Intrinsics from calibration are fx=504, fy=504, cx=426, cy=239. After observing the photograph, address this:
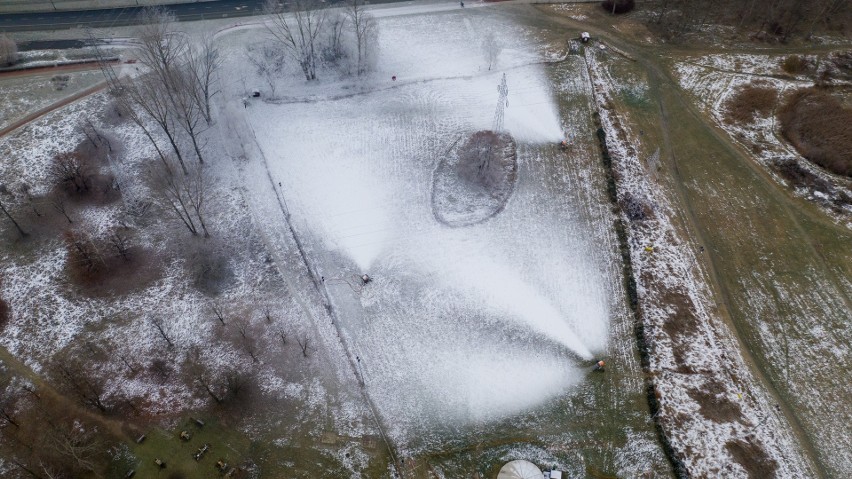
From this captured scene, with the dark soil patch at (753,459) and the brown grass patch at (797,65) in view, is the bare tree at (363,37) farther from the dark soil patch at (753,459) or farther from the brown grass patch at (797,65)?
the dark soil patch at (753,459)

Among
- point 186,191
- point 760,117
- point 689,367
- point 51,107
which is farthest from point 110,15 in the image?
point 760,117

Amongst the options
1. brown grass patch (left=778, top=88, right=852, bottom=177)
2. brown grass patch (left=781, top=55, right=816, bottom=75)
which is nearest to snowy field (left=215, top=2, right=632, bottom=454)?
brown grass patch (left=778, top=88, right=852, bottom=177)

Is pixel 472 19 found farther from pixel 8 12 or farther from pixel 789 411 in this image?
pixel 8 12

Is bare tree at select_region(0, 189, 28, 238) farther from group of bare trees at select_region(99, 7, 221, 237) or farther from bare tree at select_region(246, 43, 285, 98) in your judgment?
bare tree at select_region(246, 43, 285, 98)

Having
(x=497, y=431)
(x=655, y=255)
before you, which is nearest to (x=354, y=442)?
(x=497, y=431)

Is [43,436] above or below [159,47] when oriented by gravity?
below

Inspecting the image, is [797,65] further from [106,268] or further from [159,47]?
[106,268]
